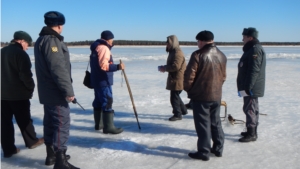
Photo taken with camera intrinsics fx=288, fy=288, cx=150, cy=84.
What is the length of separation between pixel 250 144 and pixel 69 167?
265 cm

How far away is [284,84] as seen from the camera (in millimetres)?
9922

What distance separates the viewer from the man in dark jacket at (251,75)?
13.7 feet

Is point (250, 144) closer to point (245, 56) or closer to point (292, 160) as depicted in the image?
A: point (292, 160)

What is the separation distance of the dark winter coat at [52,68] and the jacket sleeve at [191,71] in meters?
1.44

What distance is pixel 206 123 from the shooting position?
3.70 meters

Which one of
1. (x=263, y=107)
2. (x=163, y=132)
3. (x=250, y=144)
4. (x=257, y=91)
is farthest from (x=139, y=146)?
(x=263, y=107)

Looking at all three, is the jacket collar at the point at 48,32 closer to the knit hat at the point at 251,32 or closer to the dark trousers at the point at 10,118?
the dark trousers at the point at 10,118

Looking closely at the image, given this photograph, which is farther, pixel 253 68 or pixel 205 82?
pixel 253 68

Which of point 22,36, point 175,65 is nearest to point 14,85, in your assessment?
point 22,36

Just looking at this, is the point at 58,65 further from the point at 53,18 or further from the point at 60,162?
the point at 60,162

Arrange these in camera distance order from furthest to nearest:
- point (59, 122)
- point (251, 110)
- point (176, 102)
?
point (176, 102), point (251, 110), point (59, 122)

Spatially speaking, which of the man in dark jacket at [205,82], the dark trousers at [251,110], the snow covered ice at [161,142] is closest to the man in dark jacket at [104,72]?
the snow covered ice at [161,142]

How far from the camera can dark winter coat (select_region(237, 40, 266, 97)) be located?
13.6 ft

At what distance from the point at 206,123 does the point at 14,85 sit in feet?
8.45
